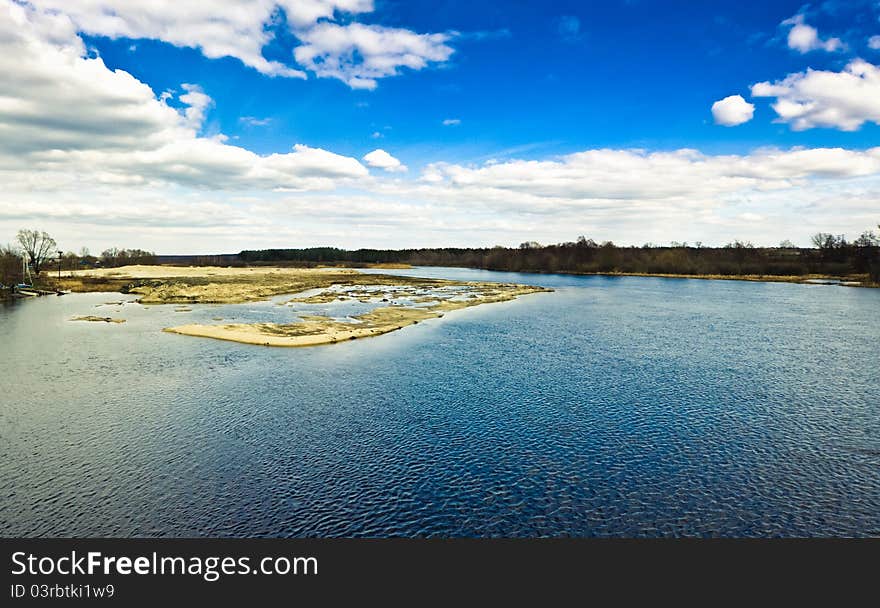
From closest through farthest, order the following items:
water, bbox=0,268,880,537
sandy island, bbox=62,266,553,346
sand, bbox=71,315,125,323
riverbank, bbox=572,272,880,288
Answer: water, bbox=0,268,880,537 < sandy island, bbox=62,266,553,346 < sand, bbox=71,315,125,323 < riverbank, bbox=572,272,880,288

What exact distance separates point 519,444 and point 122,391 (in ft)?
86.6

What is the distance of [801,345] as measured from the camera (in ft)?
158

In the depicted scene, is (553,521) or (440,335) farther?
(440,335)

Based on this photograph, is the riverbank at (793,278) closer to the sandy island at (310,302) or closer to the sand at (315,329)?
the sandy island at (310,302)

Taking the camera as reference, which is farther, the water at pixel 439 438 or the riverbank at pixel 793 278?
the riverbank at pixel 793 278

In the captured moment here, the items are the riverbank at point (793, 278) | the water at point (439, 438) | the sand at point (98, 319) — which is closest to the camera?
the water at point (439, 438)

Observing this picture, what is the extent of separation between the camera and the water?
17.2m

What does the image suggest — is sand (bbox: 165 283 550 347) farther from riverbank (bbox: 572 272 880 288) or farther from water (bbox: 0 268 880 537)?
riverbank (bbox: 572 272 880 288)

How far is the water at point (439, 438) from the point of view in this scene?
1720 centimetres

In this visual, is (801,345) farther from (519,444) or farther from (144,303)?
(144,303)

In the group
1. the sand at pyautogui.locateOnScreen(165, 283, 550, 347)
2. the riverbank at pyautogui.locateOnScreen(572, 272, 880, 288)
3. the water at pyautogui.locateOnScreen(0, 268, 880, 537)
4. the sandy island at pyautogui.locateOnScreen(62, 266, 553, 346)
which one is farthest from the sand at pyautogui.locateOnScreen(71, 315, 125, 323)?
the riverbank at pyautogui.locateOnScreen(572, 272, 880, 288)

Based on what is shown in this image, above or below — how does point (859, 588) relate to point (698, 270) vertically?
below

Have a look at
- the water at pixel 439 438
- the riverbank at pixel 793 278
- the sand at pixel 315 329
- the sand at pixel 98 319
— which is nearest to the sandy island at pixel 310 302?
the sand at pixel 315 329

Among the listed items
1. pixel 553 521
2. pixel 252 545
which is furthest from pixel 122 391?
pixel 553 521
